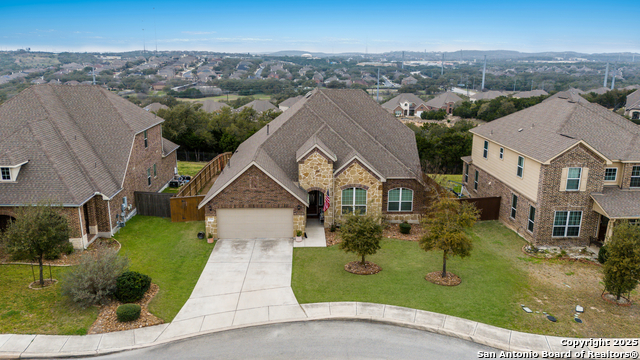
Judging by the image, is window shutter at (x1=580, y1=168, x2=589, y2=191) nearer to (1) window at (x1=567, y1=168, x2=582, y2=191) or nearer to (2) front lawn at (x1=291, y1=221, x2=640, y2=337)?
(1) window at (x1=567, y1=168, x2=582, y2=191)

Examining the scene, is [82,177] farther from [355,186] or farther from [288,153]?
[355,186]

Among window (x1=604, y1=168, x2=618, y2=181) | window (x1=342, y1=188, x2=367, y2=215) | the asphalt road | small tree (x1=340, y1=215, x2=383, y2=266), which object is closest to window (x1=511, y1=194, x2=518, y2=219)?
window (x1=604, y1=168, x2=618, y2=181)

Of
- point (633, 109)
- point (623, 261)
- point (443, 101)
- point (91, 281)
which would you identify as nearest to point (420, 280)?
point (623, 261)

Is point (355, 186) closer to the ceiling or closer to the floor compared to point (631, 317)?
closer to the ceiling

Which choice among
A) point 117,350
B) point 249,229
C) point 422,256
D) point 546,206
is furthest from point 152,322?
point 546,206

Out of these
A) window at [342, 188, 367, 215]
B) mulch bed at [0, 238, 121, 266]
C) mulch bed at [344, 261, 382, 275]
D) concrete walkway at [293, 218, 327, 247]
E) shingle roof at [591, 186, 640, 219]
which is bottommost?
concrete walkway at [293, 218, 327, 247]

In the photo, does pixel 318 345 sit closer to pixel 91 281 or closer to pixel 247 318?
pixel 247 318

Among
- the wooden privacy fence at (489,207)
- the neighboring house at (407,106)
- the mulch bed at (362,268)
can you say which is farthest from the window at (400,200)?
the neighboring house at (407,106)
